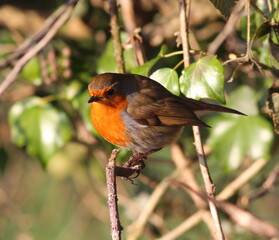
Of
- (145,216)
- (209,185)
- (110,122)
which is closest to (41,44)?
(110,122)

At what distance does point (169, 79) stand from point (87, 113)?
732mm

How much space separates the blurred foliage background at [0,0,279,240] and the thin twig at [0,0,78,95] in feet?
1.03

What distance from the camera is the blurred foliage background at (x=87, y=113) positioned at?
2.26m

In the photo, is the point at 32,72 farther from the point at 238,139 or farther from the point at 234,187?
the point at 234,187

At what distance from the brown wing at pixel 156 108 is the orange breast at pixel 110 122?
83mm

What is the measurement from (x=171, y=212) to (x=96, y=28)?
1.35 meters

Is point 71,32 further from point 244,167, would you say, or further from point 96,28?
point 244,167

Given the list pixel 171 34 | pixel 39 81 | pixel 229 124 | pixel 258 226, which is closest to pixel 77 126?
pixel 39 81

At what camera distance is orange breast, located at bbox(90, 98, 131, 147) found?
2490 mm

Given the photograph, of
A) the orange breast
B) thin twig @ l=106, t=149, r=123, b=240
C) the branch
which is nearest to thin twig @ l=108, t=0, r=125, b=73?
the orange breast

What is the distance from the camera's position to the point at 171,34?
3.26 meters

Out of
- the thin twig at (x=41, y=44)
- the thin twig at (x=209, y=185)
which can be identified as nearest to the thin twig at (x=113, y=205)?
the thin twig at (x=209, y=185)

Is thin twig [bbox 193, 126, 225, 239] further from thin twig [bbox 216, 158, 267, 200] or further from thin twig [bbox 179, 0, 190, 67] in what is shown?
thin twig [bbox 216, 158, 267, 200]

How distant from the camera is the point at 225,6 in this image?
2.06 meters
